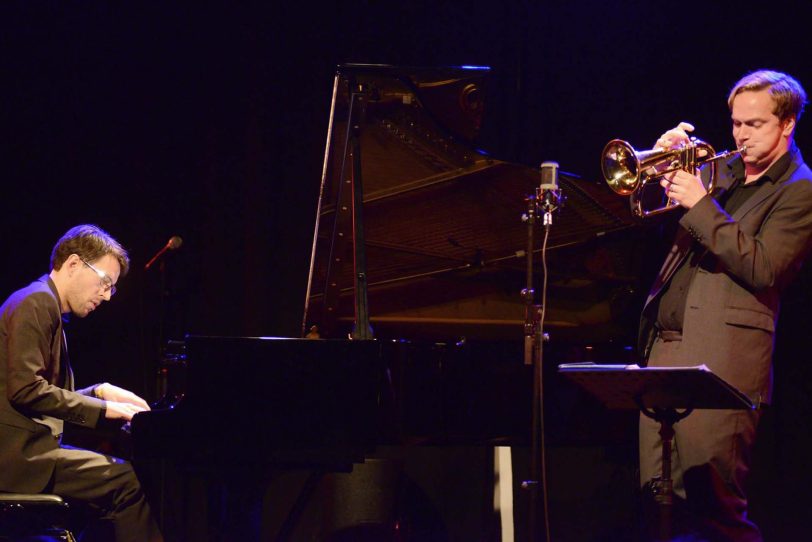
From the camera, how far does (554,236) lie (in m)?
4.34

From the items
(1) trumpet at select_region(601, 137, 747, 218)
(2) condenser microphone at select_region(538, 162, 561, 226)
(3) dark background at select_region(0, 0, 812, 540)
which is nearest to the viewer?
(1) trumpet at select_region(601, 137, 747, 218)

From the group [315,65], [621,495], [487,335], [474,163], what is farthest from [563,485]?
[315,65]

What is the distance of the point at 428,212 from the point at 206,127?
1.85 metres

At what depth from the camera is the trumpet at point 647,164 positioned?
3.12 metres

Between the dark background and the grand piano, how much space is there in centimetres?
99

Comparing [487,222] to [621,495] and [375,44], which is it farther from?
[621,495]

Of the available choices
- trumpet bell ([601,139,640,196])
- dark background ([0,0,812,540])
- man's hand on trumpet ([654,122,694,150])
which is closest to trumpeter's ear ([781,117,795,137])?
man's hand on trumpet ([654,122,694,150])

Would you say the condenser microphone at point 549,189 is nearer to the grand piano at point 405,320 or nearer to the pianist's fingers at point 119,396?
the grand piano at point 405,320

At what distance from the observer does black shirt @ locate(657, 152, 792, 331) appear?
3.08 meters

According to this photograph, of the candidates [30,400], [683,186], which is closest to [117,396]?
[30,400]

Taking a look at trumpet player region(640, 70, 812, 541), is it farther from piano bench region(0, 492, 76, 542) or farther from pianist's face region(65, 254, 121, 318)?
pianist's face region(65, 254, 121, 318)

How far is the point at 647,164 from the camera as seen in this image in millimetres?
3268

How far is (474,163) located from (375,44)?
6.00 feet

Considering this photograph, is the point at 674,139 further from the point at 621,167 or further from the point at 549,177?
the point at 549,177
